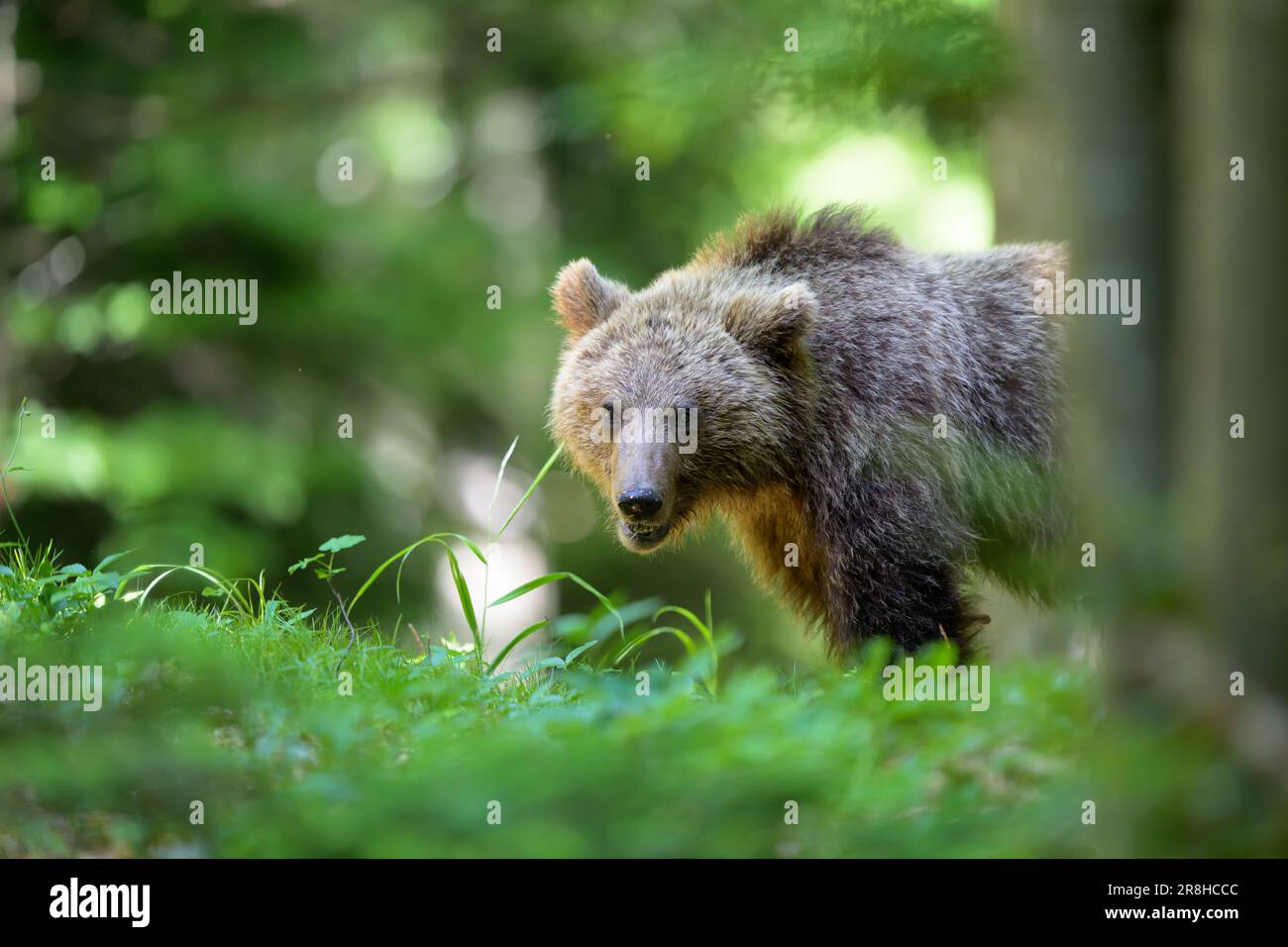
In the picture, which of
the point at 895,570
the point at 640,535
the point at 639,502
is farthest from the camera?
the point at 640,535

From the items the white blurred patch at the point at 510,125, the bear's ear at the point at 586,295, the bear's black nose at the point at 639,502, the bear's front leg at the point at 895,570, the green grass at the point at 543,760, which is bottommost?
the green grass at the point at 543,760

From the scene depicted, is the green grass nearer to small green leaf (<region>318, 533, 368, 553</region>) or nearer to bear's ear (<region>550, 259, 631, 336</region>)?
small green leaf (<region>318, 533, 368, 553</region>)

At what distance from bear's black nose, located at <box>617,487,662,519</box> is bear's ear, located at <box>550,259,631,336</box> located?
152cm

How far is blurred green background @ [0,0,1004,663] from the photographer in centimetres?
1234

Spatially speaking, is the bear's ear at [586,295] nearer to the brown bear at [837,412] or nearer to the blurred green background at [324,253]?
the brown bear at [837,412]

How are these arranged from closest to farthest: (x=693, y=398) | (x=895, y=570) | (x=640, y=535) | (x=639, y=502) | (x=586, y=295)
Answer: (x=639, y=502) → (x=895, y=570) → (x=640, y=535) → (x=693, y=398) → (x=586, y=295)

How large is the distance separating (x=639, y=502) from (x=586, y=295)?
1.68 metres

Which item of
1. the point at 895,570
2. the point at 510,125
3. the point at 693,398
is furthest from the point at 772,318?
the point at 510,125

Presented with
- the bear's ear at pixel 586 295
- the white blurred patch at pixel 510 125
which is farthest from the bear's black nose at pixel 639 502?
the white blurred patch at pixel 510 125

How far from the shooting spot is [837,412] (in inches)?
263

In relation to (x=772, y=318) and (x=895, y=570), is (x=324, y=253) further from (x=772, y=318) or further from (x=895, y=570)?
(x=895, y=570)

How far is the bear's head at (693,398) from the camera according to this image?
260 inches

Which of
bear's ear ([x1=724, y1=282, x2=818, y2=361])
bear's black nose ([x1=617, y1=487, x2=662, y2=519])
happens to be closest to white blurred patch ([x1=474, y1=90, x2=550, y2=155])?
bear's ear ([x1=724, y1=282, x2=818, y2=361])

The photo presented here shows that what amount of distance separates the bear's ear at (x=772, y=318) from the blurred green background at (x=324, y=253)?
360 cm
